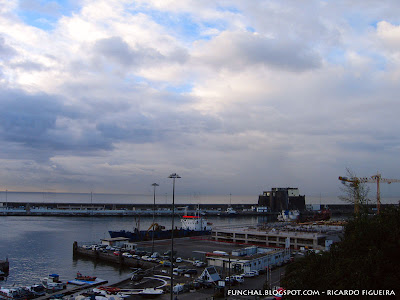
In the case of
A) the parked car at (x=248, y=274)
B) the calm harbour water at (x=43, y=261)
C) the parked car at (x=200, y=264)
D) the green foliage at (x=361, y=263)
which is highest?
the green foliage at (x=361, y=263)

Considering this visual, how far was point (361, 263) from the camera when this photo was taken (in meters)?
11.4

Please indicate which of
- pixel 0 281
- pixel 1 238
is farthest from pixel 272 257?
pixel 1 238

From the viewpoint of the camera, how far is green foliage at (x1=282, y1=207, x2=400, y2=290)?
10781 millimetres

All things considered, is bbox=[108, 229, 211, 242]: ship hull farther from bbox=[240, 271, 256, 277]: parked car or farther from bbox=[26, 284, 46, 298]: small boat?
bbox=[240, 271, 256, 277]: parked car

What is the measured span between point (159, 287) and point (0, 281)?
49.3ft

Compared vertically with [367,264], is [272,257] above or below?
below

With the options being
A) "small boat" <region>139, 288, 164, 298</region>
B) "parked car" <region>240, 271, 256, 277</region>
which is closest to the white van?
"small boat" <region>139, 288, 164, 298</region>

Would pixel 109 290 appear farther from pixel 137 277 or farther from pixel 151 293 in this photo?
pixel 137 277

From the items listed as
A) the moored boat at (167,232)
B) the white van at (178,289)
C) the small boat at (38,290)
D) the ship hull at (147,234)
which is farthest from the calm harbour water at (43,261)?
the white van at (178,289)

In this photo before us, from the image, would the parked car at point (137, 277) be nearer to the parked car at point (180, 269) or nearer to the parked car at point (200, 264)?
the parked car at point (180, 269)

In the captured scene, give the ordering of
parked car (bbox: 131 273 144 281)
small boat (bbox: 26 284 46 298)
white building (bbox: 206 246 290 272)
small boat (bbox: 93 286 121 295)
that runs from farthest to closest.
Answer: white building (bbox: 206 246 290 272) < parked car (bbox: 131 273 144 281) < small boat (bbox: 26 284 46 298) < small boat (bbox: 93 286 121 295)

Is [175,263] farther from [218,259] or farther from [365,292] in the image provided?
[365,292]

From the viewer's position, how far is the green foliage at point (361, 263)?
35.4 feet

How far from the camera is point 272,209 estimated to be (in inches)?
5595
